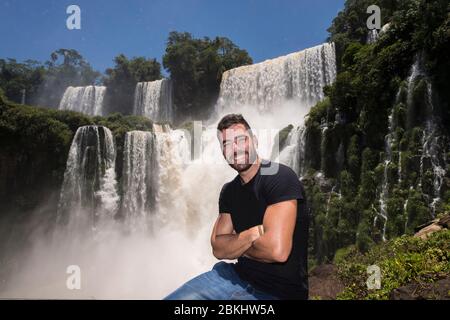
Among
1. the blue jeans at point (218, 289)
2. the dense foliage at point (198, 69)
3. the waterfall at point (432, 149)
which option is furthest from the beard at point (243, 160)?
the dense foliage at point (198, 69)

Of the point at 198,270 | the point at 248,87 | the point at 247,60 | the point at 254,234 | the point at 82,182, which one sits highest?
the point at 247,60

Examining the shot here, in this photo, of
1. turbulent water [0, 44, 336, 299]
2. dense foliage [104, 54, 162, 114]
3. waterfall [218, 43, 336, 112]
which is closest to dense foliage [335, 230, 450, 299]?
turbulent water [0, 44, 336, 299]

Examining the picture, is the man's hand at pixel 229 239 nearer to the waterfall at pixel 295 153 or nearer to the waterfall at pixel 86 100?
the waterfall at pixel 295 153

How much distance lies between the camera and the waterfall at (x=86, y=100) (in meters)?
45.1

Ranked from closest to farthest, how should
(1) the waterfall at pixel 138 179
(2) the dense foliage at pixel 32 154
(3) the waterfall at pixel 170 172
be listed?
1. (3) the waterfall at pixel 170 172
2. (1) the waterfall at pixel 138 179
3. (2) the dense foliage at pixel 32 154

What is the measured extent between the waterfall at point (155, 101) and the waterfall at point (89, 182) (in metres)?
15.4

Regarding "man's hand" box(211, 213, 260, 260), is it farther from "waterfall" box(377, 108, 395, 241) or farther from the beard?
"waterfall" box(377, 108, 395, 241)

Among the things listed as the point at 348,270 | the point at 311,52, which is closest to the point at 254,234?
the point at 348,270

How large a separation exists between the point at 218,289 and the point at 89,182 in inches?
927

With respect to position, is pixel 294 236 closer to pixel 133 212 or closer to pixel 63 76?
pixel 133 212

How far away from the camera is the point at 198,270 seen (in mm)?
19375
